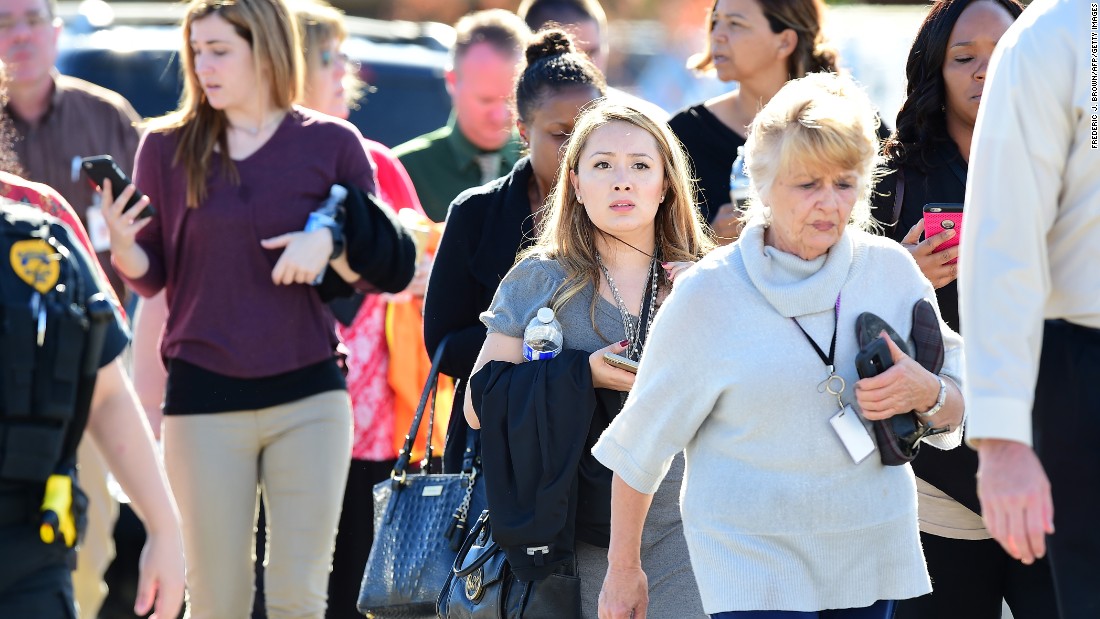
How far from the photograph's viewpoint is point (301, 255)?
15.1 ft

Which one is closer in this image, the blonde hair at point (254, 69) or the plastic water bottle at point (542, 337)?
the plastic water bottle at point (542, 337)

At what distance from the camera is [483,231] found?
4281 mm

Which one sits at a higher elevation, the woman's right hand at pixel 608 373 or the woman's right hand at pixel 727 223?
the woman's right hand at pixel 727 223

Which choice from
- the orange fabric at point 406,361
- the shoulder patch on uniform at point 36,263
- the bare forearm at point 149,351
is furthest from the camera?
the orange fabric at point 406,361

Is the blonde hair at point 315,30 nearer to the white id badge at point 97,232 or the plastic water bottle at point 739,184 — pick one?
the white id badge at point 97,232

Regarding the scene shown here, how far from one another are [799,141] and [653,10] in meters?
15.8

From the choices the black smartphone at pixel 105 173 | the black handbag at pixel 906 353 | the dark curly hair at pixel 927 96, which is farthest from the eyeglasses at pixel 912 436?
the black smartphone at pixel 105 173

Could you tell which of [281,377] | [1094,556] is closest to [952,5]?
[1094,556]

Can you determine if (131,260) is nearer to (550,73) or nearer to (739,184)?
(550,73)

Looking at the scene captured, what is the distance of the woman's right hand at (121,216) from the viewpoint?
4621 mm

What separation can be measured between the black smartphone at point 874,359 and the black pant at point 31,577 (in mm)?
1572

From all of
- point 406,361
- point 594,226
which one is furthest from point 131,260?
point 594,226

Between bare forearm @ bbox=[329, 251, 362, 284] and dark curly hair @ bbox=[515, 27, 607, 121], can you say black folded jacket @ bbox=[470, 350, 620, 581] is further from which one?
bare forearm @ bbox=[329, 251, 362, 284]

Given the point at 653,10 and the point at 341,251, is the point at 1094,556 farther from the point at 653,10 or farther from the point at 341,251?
the point at 653,10
